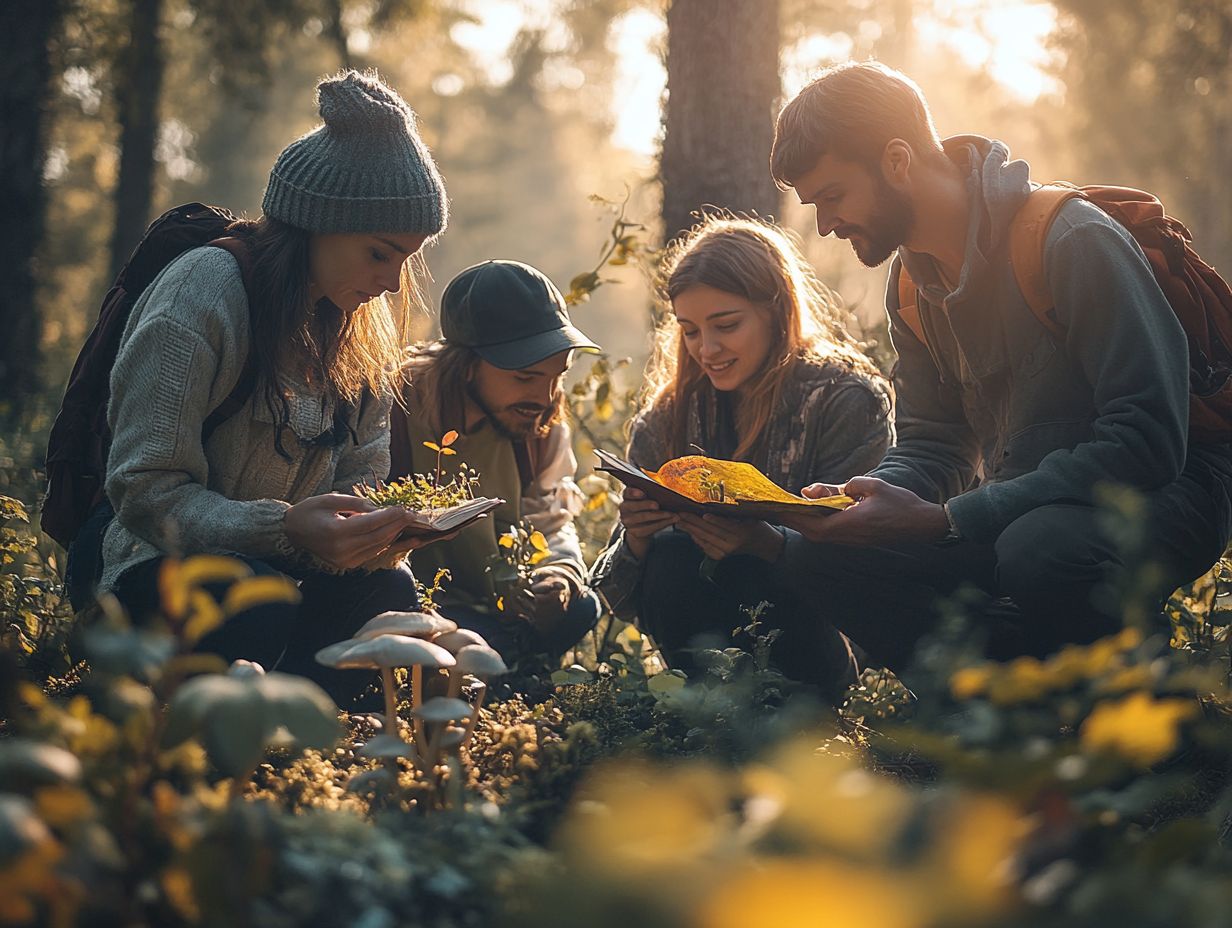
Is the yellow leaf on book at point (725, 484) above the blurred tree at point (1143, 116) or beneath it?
beneath

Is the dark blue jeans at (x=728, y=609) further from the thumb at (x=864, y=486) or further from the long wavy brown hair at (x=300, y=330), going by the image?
the long wavy brown hair at (x=300, y=330)

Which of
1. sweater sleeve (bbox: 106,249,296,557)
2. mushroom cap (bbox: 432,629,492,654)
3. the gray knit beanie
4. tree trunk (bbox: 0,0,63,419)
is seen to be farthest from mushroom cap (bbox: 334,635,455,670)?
tree trunk (bbox: 0,0,63,419)

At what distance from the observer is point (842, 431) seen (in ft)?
13.4

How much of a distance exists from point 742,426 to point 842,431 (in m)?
0.36

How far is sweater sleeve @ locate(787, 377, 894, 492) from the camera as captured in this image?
161 inches

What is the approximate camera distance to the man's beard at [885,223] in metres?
3.52

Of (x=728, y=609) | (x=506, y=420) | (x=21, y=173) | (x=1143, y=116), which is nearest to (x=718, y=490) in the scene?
(x=728, y=609)

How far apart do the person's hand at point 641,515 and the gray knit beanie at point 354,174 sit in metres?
1.04

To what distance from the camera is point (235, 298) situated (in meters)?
3.27

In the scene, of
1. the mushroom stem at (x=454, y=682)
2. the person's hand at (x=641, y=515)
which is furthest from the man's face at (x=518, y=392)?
the mushroom stem at (x=454, y=682)

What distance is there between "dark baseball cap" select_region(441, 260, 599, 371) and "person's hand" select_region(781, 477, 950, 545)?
1190mm

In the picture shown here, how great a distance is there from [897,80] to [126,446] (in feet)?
8.16

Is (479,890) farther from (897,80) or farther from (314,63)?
(314,63)

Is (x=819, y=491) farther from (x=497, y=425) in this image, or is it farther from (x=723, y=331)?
(x=497, y=425)
